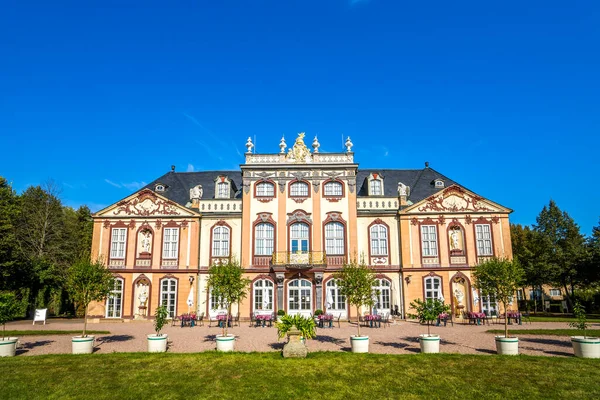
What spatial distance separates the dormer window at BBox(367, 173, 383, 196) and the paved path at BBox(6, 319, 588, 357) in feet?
36.8

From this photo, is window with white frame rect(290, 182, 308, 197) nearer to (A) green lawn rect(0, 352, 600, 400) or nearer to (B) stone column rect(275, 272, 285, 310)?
(B) stone column rect(275, 272, 285, 310)

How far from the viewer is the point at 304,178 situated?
30.8 meters

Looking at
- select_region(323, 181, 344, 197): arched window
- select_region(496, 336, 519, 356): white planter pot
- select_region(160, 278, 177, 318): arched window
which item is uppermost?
select_region(323, 181, 344, 197): arched window

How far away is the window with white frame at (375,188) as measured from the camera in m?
31.6

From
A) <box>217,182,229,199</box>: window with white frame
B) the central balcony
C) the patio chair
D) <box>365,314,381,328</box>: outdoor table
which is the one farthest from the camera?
<box>217,182,229,199</box>: window with white frame

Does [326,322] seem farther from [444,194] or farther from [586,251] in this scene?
[586,251]

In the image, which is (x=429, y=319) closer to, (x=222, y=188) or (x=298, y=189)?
(x=298, y=189)

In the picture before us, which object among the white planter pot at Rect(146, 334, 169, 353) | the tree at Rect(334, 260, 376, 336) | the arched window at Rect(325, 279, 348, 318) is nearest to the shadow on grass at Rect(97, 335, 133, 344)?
the white planter pot at Rect(146, 334, 169, 353)

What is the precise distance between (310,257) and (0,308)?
17975 millimetres

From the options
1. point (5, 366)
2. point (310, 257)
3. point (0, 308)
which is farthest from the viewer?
point (310, 257)

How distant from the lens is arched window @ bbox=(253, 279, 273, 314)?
95.1 feet

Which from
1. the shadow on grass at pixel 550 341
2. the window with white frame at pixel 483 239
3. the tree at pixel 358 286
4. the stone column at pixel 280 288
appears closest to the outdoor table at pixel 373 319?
the tree at pixel 358 286

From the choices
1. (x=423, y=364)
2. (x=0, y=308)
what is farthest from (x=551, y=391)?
(x=0, y=308)

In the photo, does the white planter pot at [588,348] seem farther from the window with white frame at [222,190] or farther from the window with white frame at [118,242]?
the window with white frame at [118,242]
